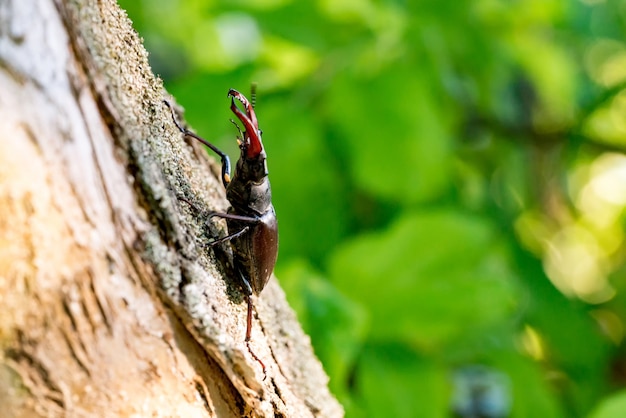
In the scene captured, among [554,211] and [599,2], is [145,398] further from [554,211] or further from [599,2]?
[554,211]

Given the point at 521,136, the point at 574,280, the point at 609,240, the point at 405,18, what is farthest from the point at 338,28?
the point at 574,280

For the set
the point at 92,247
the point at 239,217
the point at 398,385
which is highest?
the point at 239,217

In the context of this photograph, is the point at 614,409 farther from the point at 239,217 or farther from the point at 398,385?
the point at 239,217

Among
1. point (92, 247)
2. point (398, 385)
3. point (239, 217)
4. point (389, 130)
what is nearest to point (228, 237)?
point (239, 217)

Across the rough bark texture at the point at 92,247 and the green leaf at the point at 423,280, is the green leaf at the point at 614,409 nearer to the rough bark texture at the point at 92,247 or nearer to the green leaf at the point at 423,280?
the green leaf at the point at 423,280

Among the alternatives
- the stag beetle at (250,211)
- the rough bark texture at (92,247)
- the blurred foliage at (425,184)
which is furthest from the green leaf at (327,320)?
the rough bark texture at (92,247)

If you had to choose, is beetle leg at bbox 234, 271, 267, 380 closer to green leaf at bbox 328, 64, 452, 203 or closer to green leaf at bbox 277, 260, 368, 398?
green leaf at bbox 277, 260, 368, 398
